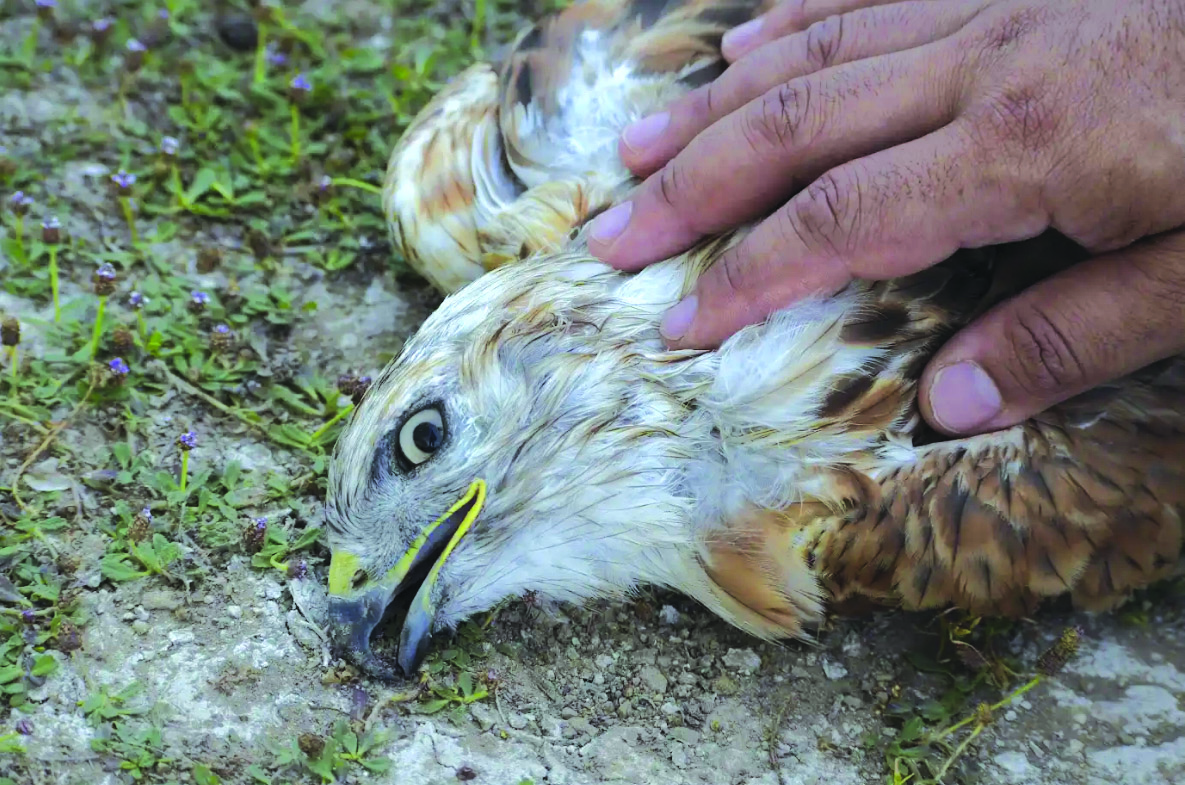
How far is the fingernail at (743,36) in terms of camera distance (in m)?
3.12

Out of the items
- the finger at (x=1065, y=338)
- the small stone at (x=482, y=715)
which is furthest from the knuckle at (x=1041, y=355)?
the small stone at (x=482, y=715)

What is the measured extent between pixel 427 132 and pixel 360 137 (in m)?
0.66

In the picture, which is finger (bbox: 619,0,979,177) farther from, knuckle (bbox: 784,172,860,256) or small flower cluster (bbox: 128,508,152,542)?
small flower cluster (bbox: 128,508,152,542)

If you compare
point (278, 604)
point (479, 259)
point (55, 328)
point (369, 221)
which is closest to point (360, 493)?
point (278, 604)

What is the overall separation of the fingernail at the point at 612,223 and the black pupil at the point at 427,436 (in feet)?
1.89

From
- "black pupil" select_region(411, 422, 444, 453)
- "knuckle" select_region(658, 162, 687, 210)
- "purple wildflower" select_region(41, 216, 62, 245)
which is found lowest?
"black pupil" select_region(411, 422, 444, 453)

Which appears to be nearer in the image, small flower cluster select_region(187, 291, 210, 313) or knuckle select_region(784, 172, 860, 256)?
knuckle select_region(784, 172, 860, 256)

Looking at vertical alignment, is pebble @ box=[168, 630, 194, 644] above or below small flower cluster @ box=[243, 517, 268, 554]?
below

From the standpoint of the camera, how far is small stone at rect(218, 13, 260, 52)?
4.42 metres

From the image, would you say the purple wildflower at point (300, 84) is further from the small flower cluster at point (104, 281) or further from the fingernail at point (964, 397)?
the fingernail at point (964, 397)

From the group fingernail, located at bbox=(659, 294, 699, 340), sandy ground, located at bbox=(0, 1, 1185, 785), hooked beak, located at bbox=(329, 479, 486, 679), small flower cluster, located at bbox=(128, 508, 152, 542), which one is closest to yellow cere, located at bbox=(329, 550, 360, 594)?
hooked beak, located at bbox=(329, 479, 486, 679)

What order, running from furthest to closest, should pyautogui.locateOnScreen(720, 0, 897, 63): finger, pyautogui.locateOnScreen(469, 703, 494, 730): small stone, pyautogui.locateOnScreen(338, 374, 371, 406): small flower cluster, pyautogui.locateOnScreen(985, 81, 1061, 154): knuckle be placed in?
pyautogui.locateOnScreen(338, 374, 371, 406): small flower cluster, pyautogui.locateOnScreen(720, 0, 897, 63): finger, pyautogui.locateOnScreen(469, 703, 494, 730): small stone, pyautogui.locateOnScreen(985, 81, 1061, 154): knuckle

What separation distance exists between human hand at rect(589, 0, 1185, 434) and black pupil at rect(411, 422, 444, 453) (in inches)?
21.9

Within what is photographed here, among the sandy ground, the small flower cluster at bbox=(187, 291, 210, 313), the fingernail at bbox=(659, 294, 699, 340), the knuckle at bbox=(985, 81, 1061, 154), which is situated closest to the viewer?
the knuckle at bbox=(985, 81, 1061, 154)
